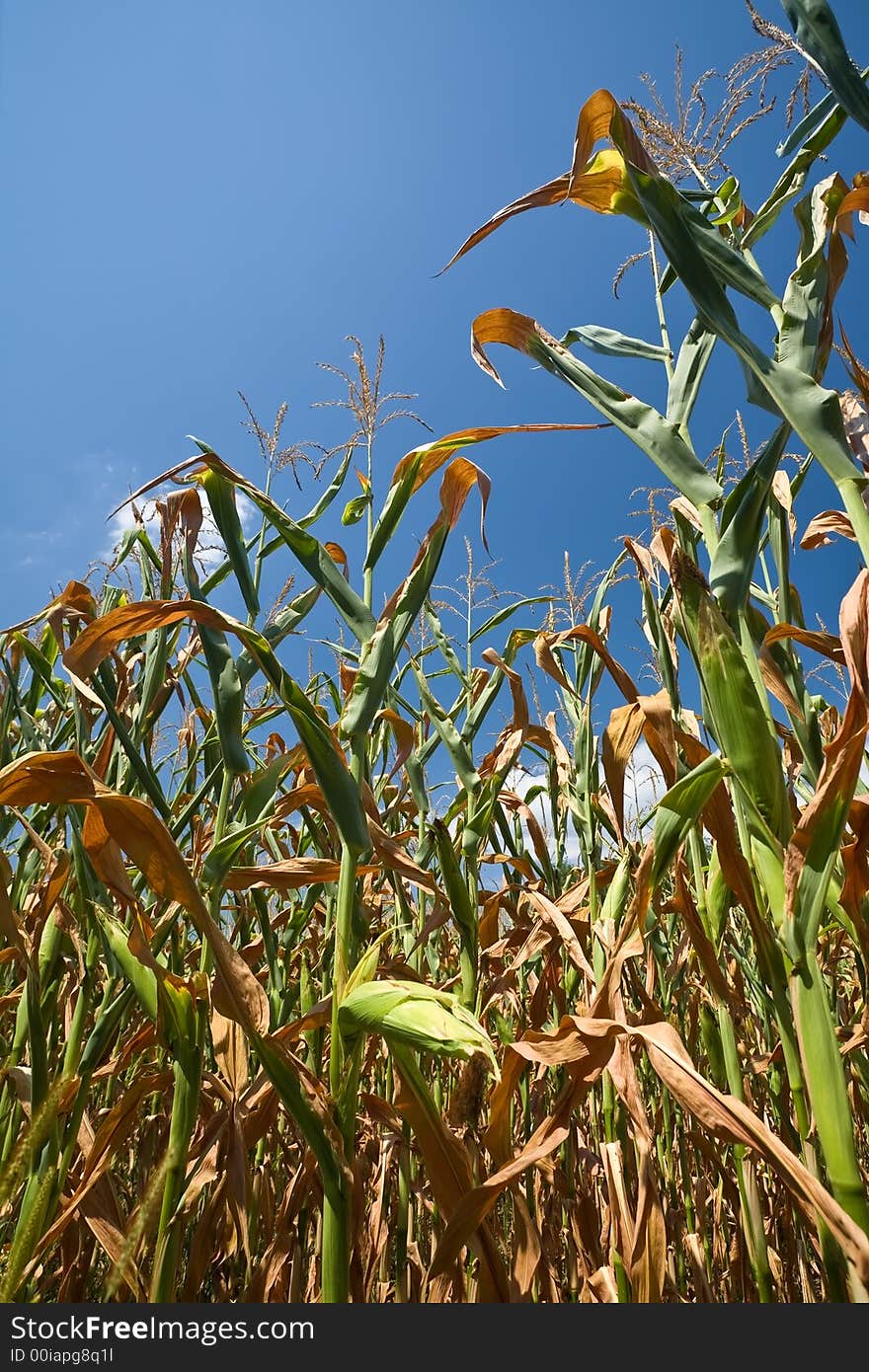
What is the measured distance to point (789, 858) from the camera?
0.76 m

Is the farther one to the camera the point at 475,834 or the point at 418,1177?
the point at 418,1177

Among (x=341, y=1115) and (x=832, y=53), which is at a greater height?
(x=832, y=53)

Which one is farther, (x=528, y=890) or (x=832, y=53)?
(x=528, y=890)

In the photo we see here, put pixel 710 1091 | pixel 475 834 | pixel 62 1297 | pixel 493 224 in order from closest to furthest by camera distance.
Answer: pixel 710 1091
pixel 493 224
pixel 62 1297
pixel 475 834

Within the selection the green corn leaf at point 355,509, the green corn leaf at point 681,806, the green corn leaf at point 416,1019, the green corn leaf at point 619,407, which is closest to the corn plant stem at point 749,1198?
the green corn leaf at point 681,806

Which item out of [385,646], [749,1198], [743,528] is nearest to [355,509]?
[385,646]

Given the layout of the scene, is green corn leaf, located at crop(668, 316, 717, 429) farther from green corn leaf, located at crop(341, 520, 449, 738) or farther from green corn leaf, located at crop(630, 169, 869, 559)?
green corn leaf, located at crop(341, 520, 449, 738)

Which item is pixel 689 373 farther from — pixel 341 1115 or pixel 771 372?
pixel 341 1115

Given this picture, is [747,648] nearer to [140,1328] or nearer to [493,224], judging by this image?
[493,224]

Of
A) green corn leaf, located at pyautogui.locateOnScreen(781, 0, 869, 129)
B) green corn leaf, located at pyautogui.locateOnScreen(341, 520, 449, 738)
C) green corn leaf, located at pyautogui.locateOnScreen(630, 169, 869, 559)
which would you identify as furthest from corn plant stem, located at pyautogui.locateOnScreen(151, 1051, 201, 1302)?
green corn leaf, located at pyautogui.locateOnScreen(781, 0, 869, 129)

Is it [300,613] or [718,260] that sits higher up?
[300,613]

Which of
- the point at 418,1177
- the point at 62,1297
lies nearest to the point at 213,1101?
the point at 62,1297

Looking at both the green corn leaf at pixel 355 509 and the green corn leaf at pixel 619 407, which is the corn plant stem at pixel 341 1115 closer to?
the green corn leaf at pixel 619 407

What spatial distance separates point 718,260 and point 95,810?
98 cm
